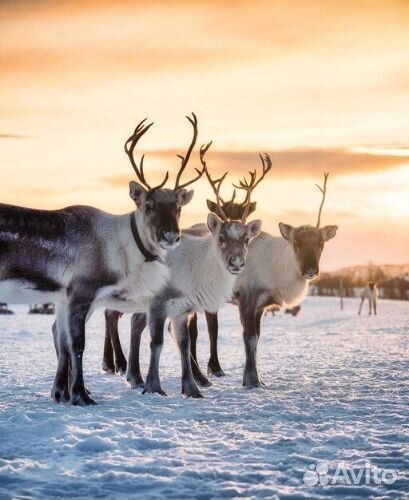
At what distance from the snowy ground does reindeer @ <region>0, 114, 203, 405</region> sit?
68 cm

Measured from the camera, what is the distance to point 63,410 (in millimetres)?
6551

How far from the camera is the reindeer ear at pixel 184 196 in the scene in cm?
750

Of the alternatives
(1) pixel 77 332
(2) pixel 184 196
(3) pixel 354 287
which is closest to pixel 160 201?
(2) pixel 184 196

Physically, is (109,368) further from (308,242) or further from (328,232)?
(328,232)

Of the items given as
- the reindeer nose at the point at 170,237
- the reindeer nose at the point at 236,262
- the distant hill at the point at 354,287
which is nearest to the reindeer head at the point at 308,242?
the reindeer nose at the point at 236,262

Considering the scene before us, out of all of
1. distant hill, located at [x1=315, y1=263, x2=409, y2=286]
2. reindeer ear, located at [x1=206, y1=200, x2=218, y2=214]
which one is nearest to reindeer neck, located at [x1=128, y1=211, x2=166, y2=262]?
reindeer ear, located at [x1=206, y1=200, x2=218, y2=214]

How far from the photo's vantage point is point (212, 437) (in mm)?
5570

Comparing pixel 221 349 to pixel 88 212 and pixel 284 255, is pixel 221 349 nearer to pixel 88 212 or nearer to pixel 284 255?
pixel 284 255

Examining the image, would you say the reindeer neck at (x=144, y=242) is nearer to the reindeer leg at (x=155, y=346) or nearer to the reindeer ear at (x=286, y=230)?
the reindeer leg at (x=155, y=346)

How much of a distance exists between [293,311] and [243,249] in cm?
2026

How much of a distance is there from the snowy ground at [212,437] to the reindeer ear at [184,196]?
1919 mm

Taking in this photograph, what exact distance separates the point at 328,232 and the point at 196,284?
1.81 m

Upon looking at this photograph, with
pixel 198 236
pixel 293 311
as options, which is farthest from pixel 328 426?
pixel 293 311

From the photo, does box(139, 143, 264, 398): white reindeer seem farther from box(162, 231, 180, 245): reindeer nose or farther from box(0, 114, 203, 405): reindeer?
box(162, 231, 180, 245): reindeer nose
